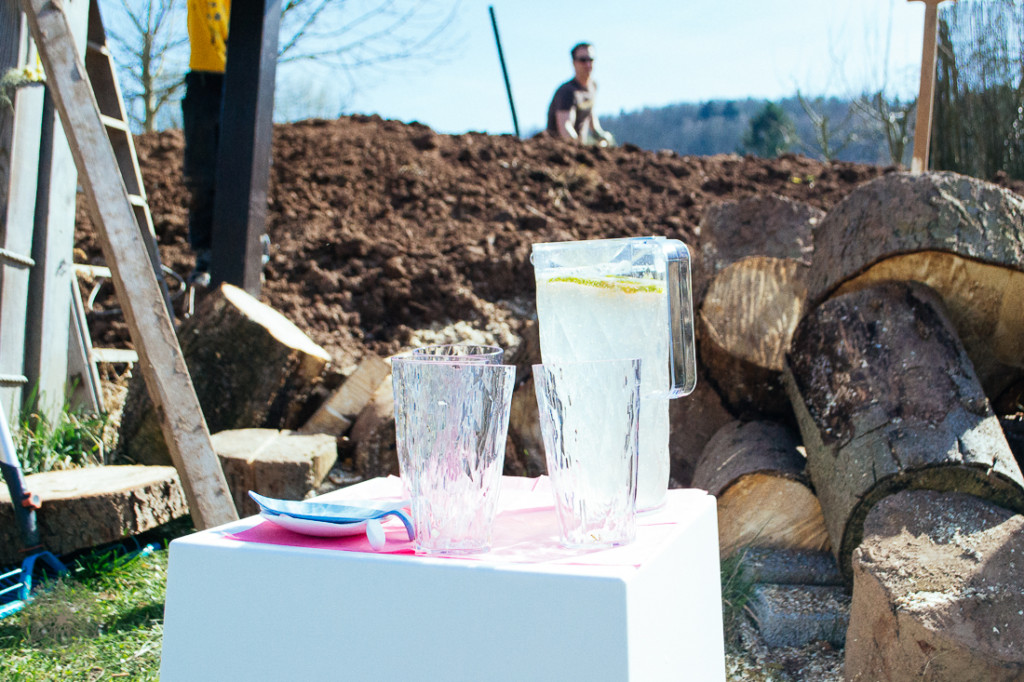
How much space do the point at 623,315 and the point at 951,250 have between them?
5.01 ft

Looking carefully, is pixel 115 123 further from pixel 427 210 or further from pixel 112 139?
pixel 427 210

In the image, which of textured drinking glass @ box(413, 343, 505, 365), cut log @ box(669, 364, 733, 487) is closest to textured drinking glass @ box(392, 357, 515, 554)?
textured drinking glass @ box(413, 343, 505, 365)

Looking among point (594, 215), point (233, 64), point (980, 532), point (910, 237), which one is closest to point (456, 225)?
point (594, 215)

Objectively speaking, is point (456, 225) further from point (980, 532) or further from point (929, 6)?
point (980, 532)

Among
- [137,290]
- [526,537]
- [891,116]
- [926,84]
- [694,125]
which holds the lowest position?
[526,537]

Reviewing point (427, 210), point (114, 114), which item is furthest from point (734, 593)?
point (427, 210)

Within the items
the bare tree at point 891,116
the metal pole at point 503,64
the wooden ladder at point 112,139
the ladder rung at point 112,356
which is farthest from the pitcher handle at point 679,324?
the bare tree at point 891,116

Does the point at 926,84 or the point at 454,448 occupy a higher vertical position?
the point at 926,84

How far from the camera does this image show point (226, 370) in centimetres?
315

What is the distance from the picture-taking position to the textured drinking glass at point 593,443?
2.80 ft

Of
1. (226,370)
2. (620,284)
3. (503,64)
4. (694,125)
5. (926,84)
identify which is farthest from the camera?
(694,125)

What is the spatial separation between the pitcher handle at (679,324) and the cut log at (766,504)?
1.23m

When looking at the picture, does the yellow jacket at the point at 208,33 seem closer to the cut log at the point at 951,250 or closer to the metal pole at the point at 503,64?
the cut log at the point at 951,250

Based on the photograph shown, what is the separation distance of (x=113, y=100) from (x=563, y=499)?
366 cm
